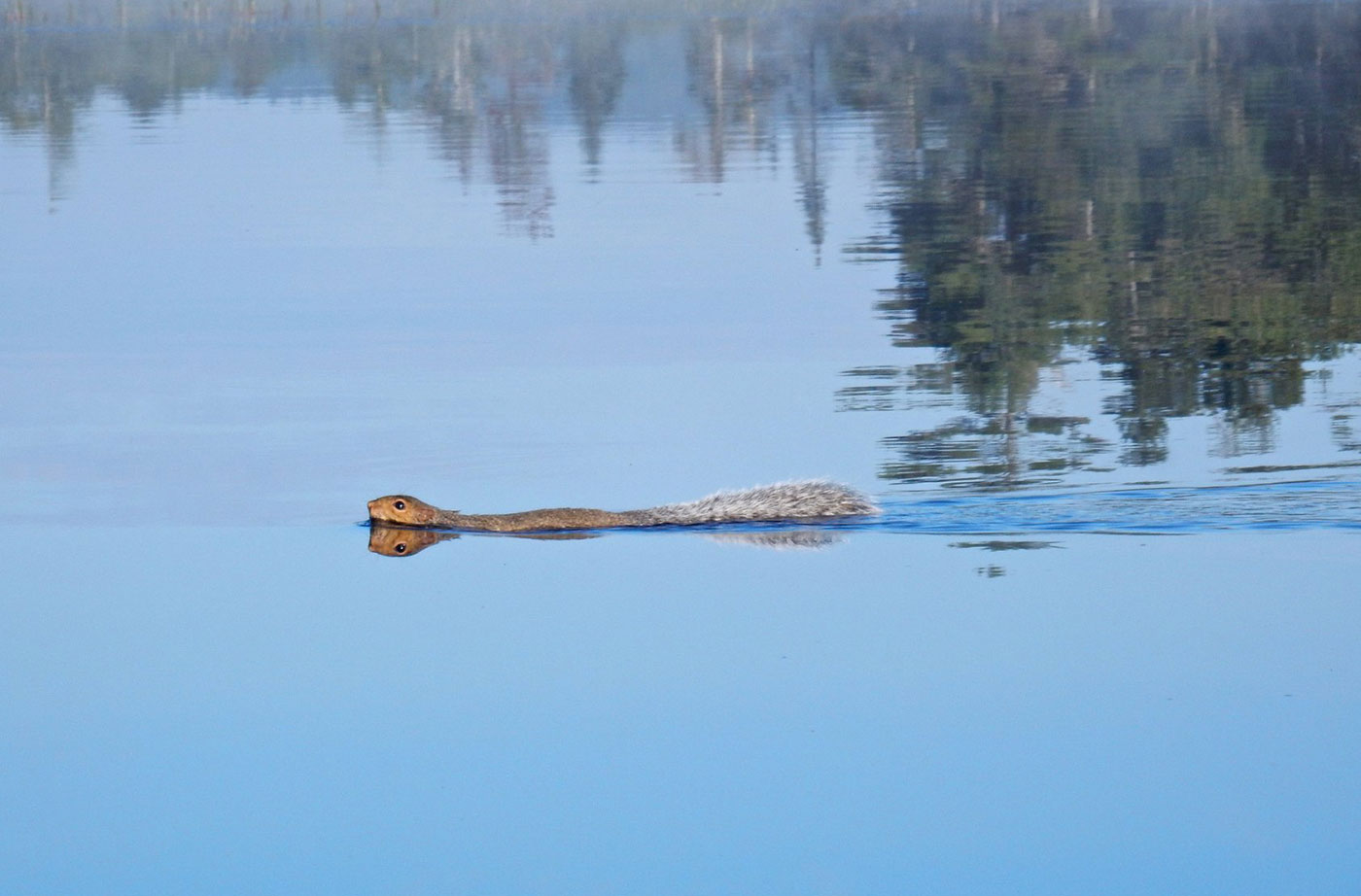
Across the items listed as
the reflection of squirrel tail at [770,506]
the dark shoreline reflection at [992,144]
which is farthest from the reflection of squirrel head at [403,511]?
the dark shoreline reflection at [992,144]

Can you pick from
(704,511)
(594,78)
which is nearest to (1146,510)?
(704,511)

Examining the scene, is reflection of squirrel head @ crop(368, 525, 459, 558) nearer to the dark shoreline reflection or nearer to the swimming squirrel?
the swimming squirrel

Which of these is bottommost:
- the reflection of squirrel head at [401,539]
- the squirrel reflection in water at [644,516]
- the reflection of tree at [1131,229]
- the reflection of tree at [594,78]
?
the reflection of squirrel head at [401,539]

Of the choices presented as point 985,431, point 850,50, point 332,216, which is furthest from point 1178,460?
point 850,50

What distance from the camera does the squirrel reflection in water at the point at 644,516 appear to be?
17.2 m

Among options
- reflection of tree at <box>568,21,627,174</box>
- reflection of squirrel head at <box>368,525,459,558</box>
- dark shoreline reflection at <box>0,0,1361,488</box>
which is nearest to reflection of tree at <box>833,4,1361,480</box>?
dark shoreline reflection at <box>0,0,1361,488</box>

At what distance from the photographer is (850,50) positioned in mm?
94125

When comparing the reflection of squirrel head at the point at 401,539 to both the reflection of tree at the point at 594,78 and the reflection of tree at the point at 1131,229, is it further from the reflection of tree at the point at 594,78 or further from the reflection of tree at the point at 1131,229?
the reflection of tree at the point at 594,78

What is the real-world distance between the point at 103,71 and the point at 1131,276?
225 feet

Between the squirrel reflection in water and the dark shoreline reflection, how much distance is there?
1459 mm

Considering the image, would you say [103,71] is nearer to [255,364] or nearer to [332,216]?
[332,216]

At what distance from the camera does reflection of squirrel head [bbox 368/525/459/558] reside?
17188 mm

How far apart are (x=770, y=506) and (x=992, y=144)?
34497 mm

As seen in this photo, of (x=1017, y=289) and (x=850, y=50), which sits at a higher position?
(x=850, y=50)
